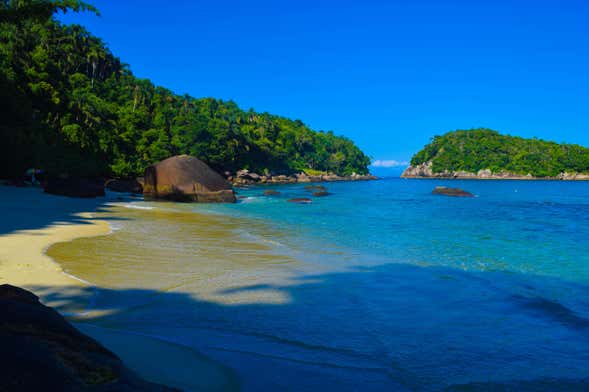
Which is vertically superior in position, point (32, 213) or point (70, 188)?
point (70, 188)

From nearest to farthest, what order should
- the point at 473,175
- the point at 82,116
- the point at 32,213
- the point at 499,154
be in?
the point at 32,213 < the point at 82,116 < the point at 499,154 < the point at 473,175

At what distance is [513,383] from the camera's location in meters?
3.40

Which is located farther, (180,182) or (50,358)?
(180,182)

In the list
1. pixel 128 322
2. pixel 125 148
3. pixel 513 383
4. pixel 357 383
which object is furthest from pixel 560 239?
pixel 125 148

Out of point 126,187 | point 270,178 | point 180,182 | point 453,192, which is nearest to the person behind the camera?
point 180,182

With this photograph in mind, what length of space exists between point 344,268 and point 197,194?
19.8 m

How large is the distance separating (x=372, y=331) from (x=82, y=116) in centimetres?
4369

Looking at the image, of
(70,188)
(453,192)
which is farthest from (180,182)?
(453,192)

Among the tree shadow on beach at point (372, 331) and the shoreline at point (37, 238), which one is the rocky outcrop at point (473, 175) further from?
the tree shadow on beach at point (372, 331)

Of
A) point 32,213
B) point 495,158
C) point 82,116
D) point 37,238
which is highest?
point 495,158

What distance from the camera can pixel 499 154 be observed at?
501 feet

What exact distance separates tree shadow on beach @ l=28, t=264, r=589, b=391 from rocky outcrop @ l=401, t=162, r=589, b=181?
15717cm

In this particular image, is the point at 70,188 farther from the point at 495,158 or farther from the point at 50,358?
the point at 495,158

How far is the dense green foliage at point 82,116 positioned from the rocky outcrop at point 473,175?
281ft
